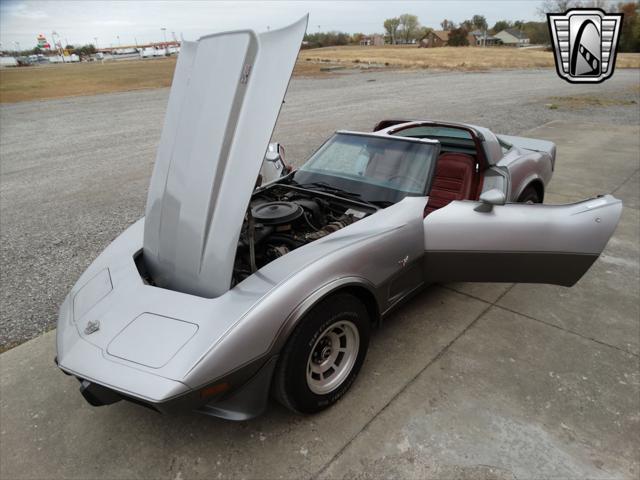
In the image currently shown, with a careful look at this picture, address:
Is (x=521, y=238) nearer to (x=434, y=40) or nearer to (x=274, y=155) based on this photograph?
(x=274, y=155)

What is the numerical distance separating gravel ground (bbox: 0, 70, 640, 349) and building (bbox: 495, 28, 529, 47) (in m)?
99.4

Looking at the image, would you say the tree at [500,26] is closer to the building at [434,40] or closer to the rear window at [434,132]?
Answer: the building at [434,40]

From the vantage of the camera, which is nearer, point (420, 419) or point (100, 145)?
point (420, 419)

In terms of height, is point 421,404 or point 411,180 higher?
point 411,180

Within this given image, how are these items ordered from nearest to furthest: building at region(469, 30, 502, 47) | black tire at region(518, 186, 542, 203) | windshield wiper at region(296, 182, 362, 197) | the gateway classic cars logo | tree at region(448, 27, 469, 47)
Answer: windshield wiper at region(296, 182, 362, 197)
black tire at region(518, 186, 542, 203)
the gateway classic cars logo
tree at region(448, 27, 469, 47)
building at region(469, 30, 502, 47)

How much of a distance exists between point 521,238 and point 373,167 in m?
1.17

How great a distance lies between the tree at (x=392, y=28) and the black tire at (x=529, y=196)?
13007 centimetres

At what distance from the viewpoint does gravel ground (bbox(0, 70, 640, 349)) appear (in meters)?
4.18

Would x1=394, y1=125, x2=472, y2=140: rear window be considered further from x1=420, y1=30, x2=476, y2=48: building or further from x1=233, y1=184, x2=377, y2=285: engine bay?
x1=420, y1=30, x2=476, y2=48: building

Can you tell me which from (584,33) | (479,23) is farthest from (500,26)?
(584,33)

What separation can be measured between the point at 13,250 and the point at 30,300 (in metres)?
1.47

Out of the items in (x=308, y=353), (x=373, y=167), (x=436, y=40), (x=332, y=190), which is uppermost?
(x=436, y=40)

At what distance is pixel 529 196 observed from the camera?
Result: 428 centimetres

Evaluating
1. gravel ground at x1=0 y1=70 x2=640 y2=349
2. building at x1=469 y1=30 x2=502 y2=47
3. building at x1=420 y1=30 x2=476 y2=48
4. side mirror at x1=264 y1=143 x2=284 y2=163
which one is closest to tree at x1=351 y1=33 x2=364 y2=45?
building at x1=420 y1=30 x2=476 y2=48
